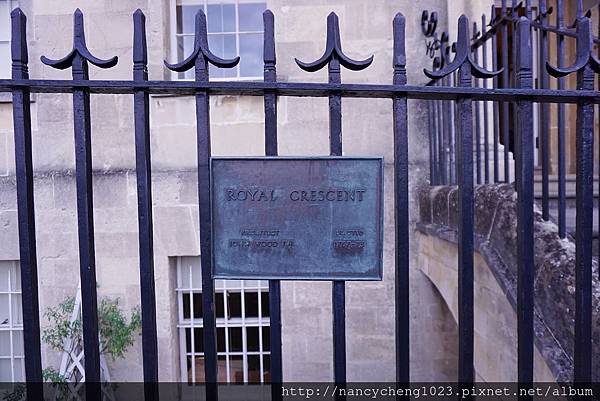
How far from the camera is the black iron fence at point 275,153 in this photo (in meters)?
1.70

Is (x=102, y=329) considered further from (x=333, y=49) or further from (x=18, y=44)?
(x=333, y=49)

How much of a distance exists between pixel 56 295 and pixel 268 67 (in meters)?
4.25

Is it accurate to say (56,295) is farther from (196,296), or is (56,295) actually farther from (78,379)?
(196,296)

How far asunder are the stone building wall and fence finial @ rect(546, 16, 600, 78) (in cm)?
316

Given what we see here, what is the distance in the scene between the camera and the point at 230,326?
5172 mm

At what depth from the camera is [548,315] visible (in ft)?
7.27

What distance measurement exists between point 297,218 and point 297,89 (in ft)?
1.47

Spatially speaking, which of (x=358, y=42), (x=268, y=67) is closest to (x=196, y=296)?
(x=358, y=42)

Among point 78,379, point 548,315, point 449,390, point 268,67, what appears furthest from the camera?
point 449,390

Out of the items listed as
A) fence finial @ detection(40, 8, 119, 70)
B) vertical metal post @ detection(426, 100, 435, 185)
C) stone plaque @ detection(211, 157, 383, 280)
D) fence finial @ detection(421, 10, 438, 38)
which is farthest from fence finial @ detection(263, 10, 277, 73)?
fence finial @ detection(421, 10, 438, 38)

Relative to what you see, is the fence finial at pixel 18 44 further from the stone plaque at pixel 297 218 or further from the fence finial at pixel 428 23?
the fence finial at pixel 428 23

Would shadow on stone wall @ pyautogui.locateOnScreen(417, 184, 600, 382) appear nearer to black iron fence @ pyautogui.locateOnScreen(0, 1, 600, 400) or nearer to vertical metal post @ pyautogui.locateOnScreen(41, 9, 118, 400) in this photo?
black iron fence @ pyautogui.locateOnScreen(0, 1, 600, 400)

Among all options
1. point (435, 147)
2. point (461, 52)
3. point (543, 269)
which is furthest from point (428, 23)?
point (461, 52)

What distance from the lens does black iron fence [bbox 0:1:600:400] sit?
170 centimetres
